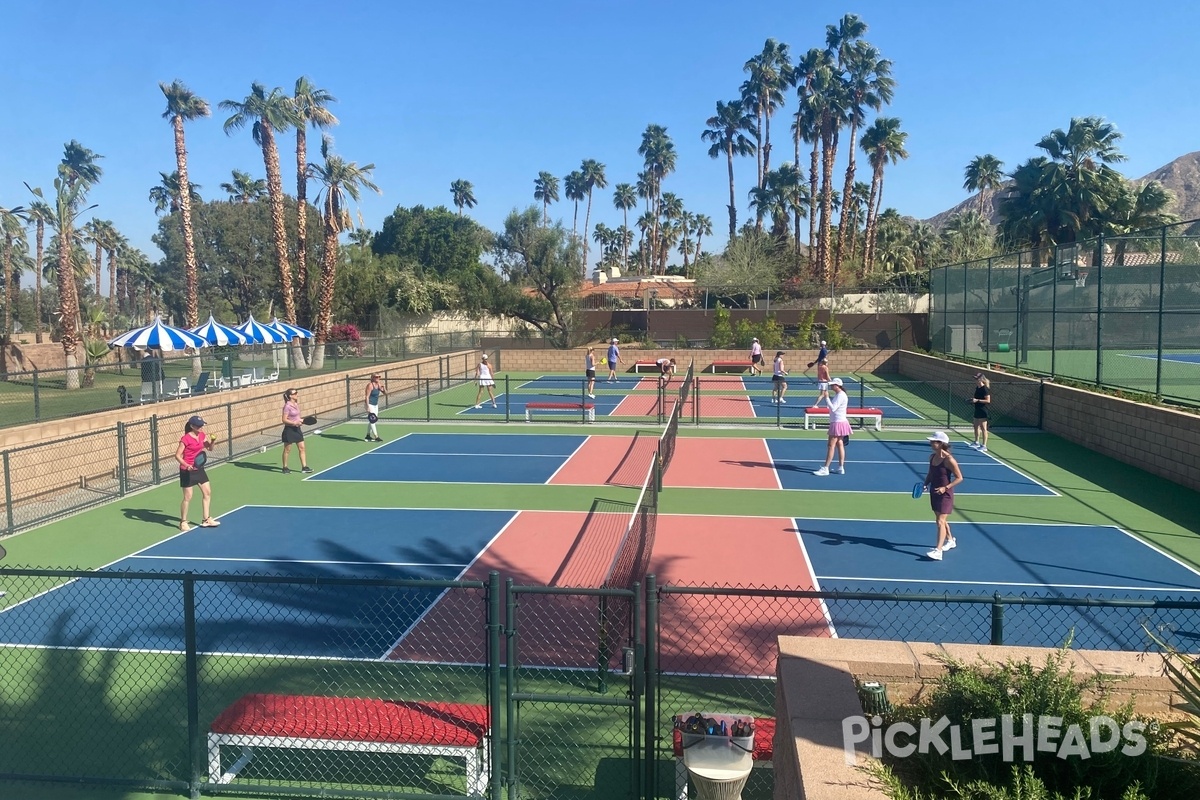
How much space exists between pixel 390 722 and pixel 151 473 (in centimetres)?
1451

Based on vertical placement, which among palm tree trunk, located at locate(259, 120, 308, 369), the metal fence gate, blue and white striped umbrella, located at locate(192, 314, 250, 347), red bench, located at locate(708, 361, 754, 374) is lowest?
the metal fence gate

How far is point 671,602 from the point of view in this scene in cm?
1034

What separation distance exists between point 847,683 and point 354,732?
3.32m

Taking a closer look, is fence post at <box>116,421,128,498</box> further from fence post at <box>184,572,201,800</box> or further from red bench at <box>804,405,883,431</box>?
red bench at <box>804,405,883,431</box>

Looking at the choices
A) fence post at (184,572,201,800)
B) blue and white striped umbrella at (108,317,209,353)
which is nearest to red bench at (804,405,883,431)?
blue and white striped umbrella at (108,317,209,353)

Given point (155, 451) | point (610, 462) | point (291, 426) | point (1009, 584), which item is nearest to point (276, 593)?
point (155, 451)

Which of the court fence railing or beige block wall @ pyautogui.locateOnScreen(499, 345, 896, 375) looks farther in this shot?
beige block wall @ pyautogui.locateOnScreen(499, 345, 896, 375)

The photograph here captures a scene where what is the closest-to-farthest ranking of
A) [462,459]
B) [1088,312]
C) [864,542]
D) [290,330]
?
[864,542] → [462,459] → [1088,312] → [290,330]

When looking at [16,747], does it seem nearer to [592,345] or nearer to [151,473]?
[151,473]

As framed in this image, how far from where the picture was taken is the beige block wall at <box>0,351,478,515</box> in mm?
15688

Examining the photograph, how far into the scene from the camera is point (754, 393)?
34625 mm

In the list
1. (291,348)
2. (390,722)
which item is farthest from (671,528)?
(291,348)

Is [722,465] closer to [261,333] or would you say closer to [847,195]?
[261,333]

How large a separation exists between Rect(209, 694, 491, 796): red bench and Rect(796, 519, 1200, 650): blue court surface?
4528 millimetres
